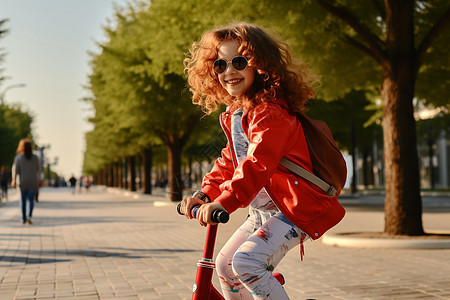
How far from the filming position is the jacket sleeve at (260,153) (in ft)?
8.54

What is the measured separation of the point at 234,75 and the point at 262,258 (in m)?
0.90

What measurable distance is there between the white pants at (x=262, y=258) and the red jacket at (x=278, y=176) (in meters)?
0.07

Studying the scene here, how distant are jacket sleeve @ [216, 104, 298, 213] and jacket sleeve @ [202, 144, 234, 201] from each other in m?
0.30

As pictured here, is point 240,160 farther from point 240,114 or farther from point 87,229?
point 87,229

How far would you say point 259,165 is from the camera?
8.64 feet

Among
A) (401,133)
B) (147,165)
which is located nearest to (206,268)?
(401,133)

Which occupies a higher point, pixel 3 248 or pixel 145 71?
pixel 145 71

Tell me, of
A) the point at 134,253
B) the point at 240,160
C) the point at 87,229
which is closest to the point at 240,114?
the point at 240,160

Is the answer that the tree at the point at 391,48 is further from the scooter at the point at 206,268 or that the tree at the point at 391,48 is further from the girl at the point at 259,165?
the scooter at the point at 206,268

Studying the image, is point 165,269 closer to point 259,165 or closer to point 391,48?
point 259,165

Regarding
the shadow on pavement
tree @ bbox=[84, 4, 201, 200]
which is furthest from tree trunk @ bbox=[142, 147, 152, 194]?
the shadow on pavement

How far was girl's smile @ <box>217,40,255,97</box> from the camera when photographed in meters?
3.02

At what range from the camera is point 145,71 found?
21422 millimetres

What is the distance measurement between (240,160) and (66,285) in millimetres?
3983
